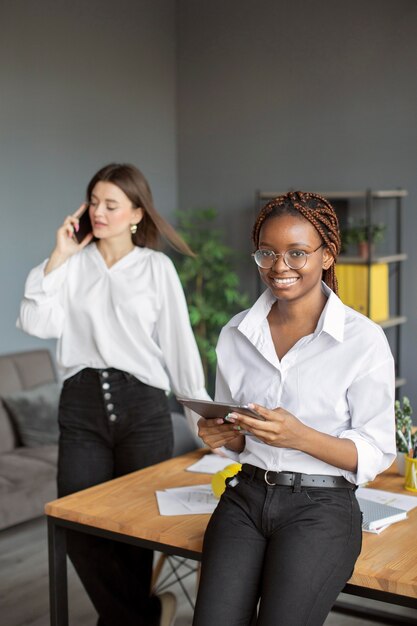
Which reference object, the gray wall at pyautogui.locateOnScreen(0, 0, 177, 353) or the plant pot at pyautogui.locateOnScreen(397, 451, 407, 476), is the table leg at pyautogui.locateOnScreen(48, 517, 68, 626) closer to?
the plant pot at pyautogui.locateOnScreen(397, 451, 407, 476)

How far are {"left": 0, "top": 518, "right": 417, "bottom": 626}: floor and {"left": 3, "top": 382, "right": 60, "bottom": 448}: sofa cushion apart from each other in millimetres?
606

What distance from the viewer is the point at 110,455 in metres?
2.67

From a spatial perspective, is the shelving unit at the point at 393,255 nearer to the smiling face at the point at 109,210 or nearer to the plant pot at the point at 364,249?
the plant pot at the point at 364,249

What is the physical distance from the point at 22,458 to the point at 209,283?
2083mm

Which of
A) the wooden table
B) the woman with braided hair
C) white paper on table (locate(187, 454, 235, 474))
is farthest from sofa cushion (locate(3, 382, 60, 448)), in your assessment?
the woman with braided hair

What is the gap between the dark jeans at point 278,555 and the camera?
5.39ft

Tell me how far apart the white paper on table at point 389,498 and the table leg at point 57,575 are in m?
0.79

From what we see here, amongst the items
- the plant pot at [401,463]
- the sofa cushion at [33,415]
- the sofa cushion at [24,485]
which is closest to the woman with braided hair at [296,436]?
the plant pot at [401,463]

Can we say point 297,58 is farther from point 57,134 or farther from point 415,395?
point 415,395

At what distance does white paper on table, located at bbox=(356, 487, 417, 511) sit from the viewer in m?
2.21

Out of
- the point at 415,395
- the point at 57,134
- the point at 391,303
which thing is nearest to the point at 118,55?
the point at 57,134

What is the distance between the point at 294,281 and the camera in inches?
72.3

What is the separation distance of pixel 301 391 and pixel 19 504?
253 centimetres

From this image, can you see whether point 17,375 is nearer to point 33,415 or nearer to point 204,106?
point 33,415
